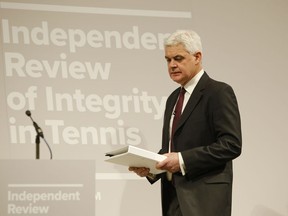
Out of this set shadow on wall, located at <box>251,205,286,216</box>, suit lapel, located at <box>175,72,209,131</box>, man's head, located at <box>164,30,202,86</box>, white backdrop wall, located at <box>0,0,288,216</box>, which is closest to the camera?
suit lapel, located at <box>175,72,209,131</box>

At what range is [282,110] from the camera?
4.80m

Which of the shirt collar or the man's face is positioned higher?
the man's face

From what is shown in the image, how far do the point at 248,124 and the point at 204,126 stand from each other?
5.99ft

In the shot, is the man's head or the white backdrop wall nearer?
the man's head

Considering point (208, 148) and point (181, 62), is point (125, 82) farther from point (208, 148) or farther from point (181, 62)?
point (208, 148)

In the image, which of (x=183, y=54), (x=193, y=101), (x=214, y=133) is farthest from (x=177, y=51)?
(x=214, y=133)

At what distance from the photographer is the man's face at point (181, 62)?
311 cm

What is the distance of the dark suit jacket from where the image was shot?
2863 millimetres

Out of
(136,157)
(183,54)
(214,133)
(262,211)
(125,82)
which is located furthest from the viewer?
(262,211)

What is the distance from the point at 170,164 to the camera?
9.33 feet

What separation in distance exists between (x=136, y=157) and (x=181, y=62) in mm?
634

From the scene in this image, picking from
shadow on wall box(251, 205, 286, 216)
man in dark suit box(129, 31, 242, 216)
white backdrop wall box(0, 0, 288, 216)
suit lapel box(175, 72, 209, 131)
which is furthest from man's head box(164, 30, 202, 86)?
shadow on wall box(251, 205, 286, 216)

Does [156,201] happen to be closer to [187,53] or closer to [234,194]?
[234,194]

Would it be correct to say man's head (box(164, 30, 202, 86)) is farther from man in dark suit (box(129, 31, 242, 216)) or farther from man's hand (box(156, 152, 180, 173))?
man's hand (box(156, 152, 180, 173))
